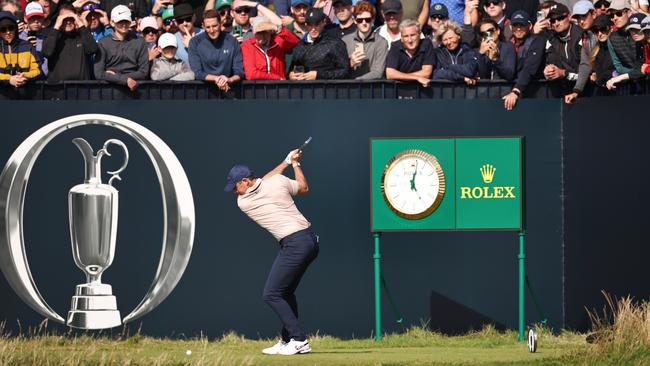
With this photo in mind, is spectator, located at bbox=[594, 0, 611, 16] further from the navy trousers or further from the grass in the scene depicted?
the navy trousers

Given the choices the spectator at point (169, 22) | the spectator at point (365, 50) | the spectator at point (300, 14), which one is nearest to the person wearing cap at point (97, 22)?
the spectator at point (169, 22)

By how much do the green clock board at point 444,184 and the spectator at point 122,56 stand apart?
2.72m

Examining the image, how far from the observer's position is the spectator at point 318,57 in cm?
1599

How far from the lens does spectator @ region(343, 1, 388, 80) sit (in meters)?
16.2

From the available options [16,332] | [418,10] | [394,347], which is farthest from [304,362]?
[418,10]

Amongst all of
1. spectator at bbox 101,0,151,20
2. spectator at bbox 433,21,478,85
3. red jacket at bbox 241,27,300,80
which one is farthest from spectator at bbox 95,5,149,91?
spectator at bbox 433,21,478,85

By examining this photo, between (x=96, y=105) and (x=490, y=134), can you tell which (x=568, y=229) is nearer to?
(x=490, y=134)

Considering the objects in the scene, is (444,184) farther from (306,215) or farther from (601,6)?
(601,6)

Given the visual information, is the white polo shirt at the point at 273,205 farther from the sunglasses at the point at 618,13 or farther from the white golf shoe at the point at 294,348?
the sunglasses at the point at 618,13

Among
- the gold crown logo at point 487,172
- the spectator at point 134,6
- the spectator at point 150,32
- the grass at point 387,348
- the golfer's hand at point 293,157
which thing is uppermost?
the spectator at point 134,6

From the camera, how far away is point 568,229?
1562cm

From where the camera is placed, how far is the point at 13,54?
16.0m

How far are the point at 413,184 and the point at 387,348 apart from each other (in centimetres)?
185

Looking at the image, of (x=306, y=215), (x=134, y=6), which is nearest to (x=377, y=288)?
(x=306, y=215)
